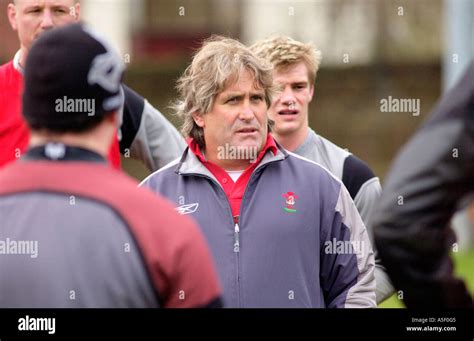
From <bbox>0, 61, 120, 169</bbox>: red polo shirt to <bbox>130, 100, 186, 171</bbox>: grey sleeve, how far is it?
19 centimetres

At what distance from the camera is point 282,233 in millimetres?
3115

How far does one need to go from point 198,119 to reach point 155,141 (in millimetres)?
377

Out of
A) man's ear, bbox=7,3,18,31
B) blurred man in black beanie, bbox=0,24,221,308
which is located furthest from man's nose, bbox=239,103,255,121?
blurred man in black beanie, bbox=0,24,221,308

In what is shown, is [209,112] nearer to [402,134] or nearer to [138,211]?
[138,211]

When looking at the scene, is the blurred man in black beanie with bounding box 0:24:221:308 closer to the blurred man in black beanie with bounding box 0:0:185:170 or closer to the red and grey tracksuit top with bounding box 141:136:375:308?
the red and grey tracksuit top with bounding box 141:136:375:308

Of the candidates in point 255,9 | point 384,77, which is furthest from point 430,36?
point 255,9

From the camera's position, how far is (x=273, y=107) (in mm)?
3588

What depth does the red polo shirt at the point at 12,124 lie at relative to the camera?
3.41 m

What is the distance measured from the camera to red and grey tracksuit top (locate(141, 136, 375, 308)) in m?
3.11

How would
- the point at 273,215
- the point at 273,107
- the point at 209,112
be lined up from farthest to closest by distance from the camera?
the point at 273,107
the point at 209,112
the point at 273,215

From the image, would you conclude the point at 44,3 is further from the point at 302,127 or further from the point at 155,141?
the point at 302,127

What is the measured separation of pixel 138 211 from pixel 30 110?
0.30 m

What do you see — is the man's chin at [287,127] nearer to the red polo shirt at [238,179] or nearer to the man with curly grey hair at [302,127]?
the man with curly grey hair at [302,127]

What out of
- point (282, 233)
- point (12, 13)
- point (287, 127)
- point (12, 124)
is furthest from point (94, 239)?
point (12, 13)
